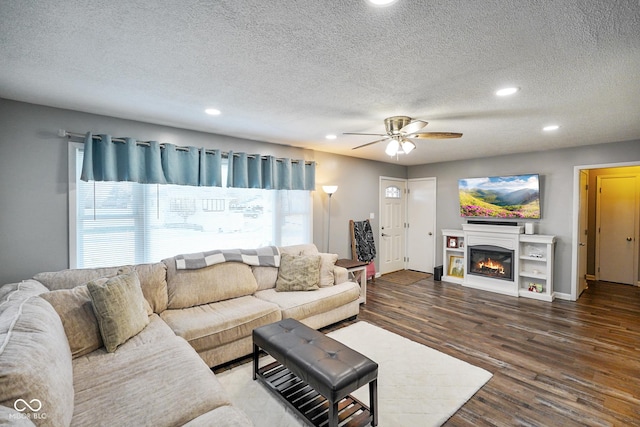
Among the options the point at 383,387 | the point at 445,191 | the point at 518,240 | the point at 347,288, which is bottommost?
the point at 383,387

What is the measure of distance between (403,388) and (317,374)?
992 millimetres

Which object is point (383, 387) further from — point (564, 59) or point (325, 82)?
point (564, 59)

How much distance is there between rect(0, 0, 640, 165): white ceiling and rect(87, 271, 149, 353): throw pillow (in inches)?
61.6

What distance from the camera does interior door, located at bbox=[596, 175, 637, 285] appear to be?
5.36 metres

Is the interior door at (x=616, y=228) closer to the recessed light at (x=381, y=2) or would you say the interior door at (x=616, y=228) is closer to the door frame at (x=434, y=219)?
the door frame at (x=434, y=219)

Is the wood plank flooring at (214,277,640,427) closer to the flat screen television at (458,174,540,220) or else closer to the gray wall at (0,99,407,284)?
the flat screen television at (458,174,540,220)

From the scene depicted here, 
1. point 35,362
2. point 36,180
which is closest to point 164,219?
point 36,180

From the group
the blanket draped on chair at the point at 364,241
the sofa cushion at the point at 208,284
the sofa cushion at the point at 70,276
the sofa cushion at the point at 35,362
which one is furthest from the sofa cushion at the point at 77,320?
the blanket draped on chair at the point at 364,241

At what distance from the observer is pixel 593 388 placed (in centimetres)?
236

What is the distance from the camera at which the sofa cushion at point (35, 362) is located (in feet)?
3.70

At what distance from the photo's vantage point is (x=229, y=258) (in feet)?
11.2

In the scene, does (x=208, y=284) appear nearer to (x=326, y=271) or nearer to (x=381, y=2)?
(x=326, y=271)

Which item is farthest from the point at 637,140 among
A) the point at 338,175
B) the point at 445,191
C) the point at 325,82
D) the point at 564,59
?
the point at 325,82

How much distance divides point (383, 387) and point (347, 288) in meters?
1.39
